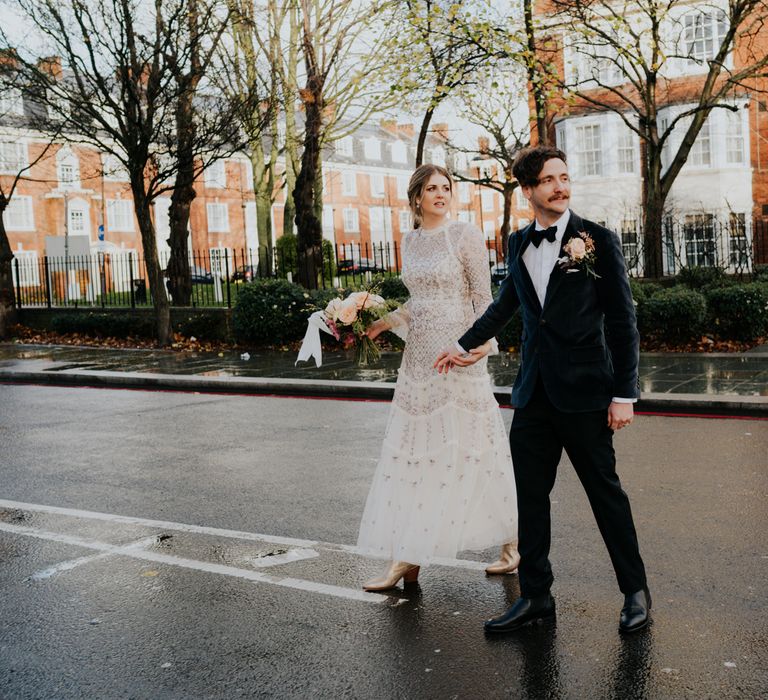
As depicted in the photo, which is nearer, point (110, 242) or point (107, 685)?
point (107, 685)

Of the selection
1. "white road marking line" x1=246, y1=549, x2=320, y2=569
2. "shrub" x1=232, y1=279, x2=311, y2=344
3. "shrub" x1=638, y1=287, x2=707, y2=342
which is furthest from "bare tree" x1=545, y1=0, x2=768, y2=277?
"white road marking line" x1=246, y1=549, x2=320, y2=569

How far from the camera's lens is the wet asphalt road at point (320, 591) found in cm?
373

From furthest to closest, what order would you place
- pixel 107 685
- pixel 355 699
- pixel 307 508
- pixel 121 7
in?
pixel 121 7, pixel 307 508, pixel 107 685, pixel 355 699

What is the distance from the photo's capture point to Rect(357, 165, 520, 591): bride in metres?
4.69

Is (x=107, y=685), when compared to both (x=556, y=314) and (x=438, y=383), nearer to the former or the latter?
(x=438, y=383)

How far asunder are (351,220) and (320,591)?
69.6 m

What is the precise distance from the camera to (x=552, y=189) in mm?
4059

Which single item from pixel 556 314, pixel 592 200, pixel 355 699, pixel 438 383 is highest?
pixel 592 200

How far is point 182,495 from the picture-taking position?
23.1 feet

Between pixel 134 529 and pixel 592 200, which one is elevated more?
pixel 592 200

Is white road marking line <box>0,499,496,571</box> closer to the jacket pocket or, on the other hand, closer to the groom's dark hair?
the jacket pocket

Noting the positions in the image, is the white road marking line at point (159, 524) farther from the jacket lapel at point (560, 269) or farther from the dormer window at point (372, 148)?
the dormer window at point (372, 148)

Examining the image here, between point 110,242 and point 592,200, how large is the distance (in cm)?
3259

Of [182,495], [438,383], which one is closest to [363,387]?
[182,495]
